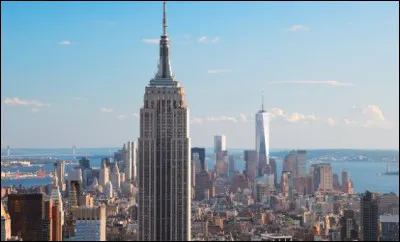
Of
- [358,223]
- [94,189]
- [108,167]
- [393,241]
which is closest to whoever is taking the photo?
[393,241]

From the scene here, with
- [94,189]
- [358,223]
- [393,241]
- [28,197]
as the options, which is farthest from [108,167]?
[393,241]

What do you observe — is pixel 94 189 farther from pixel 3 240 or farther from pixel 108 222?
pixel 3 240

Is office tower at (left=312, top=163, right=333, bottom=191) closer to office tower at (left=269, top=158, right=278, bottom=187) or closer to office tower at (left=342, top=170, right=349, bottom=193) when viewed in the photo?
office tower at (left=342, top=170, right=349, bottom=193)

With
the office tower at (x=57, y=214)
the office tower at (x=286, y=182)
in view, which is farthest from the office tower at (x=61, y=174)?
the office tower at (x=286, y=182)

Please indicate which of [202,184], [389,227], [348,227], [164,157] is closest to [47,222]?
[164,157]

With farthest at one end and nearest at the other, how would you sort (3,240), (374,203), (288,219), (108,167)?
(108,167) < (288,219) < (374,203) < (3,240)

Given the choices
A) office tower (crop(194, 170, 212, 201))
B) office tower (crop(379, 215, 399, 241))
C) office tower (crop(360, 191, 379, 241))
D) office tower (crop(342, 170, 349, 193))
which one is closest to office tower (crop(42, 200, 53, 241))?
office tower (crop(194, 170, 212, 201))

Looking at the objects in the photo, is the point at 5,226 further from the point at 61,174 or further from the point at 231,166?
the point at 231,166
